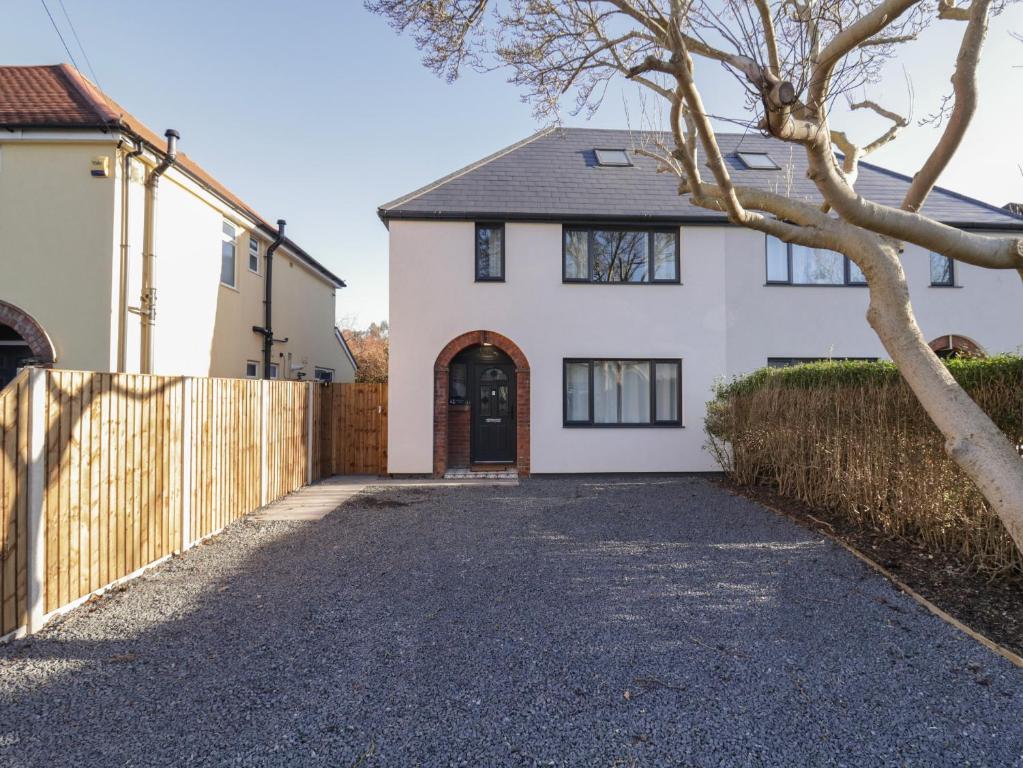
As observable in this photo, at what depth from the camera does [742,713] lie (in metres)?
2.59

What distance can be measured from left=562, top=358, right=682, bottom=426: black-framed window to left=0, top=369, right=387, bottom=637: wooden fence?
5.59 meters

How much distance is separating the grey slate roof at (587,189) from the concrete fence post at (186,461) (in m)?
5.65

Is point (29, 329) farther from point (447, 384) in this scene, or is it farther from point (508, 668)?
point (508, 668)

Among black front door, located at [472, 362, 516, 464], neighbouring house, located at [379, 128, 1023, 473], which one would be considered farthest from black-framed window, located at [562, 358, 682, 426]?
black front door, located at [472, 362, 516, 464]

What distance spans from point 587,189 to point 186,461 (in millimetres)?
8920

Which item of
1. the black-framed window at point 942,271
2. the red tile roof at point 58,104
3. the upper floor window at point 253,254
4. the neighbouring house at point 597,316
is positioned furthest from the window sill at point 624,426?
the red tile roof at point 58,104

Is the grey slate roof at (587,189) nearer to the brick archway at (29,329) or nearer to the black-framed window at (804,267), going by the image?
the black-framed window at (804,267)

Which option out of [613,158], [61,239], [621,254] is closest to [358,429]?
[61,239]

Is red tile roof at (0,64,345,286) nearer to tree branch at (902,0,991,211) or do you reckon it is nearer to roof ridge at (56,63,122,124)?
roof ridge at (56,63,122,124)

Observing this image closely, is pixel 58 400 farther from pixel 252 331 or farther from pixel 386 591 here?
pixel 252 331

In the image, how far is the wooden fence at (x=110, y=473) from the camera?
3.32 meters

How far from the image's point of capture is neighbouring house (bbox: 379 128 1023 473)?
9836 millimetres

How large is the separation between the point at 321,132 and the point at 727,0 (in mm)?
8118

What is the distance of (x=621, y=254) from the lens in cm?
1023
